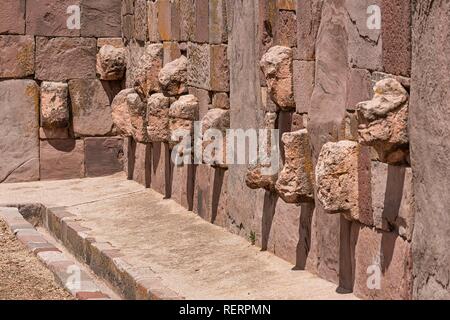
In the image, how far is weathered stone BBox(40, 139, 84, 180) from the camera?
1516 cm

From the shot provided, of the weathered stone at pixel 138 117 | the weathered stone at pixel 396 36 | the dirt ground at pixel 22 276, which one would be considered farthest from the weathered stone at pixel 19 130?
the weathered stone at pixel 396 36

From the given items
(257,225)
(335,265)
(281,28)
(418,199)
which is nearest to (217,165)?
(257,225)

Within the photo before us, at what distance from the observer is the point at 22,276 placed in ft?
33.9

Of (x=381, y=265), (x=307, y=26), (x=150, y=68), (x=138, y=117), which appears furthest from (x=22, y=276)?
(x=138, y=117)

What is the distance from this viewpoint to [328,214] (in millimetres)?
8883

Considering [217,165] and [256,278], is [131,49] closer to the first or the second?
[217,165]

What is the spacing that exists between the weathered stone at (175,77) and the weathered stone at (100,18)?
285 centimetres

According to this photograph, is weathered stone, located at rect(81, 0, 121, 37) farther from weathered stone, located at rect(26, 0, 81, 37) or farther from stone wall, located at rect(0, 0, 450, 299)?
weathered stone, located at rect(26, 0, 81, 37)

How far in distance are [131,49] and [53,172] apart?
1807mm

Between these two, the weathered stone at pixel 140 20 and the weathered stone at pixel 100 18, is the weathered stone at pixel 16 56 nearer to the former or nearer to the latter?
the weathered stone at pixel 100 18

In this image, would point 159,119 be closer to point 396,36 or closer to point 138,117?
point 138,117

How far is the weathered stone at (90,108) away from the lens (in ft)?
49.9

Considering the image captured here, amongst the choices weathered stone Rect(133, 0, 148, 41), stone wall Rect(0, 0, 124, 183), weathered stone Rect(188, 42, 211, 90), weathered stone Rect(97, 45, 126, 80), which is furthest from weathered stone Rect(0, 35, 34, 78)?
weathered stone Rect(188, 42, 211, 90)

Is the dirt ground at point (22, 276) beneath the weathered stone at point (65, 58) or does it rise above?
beneath
